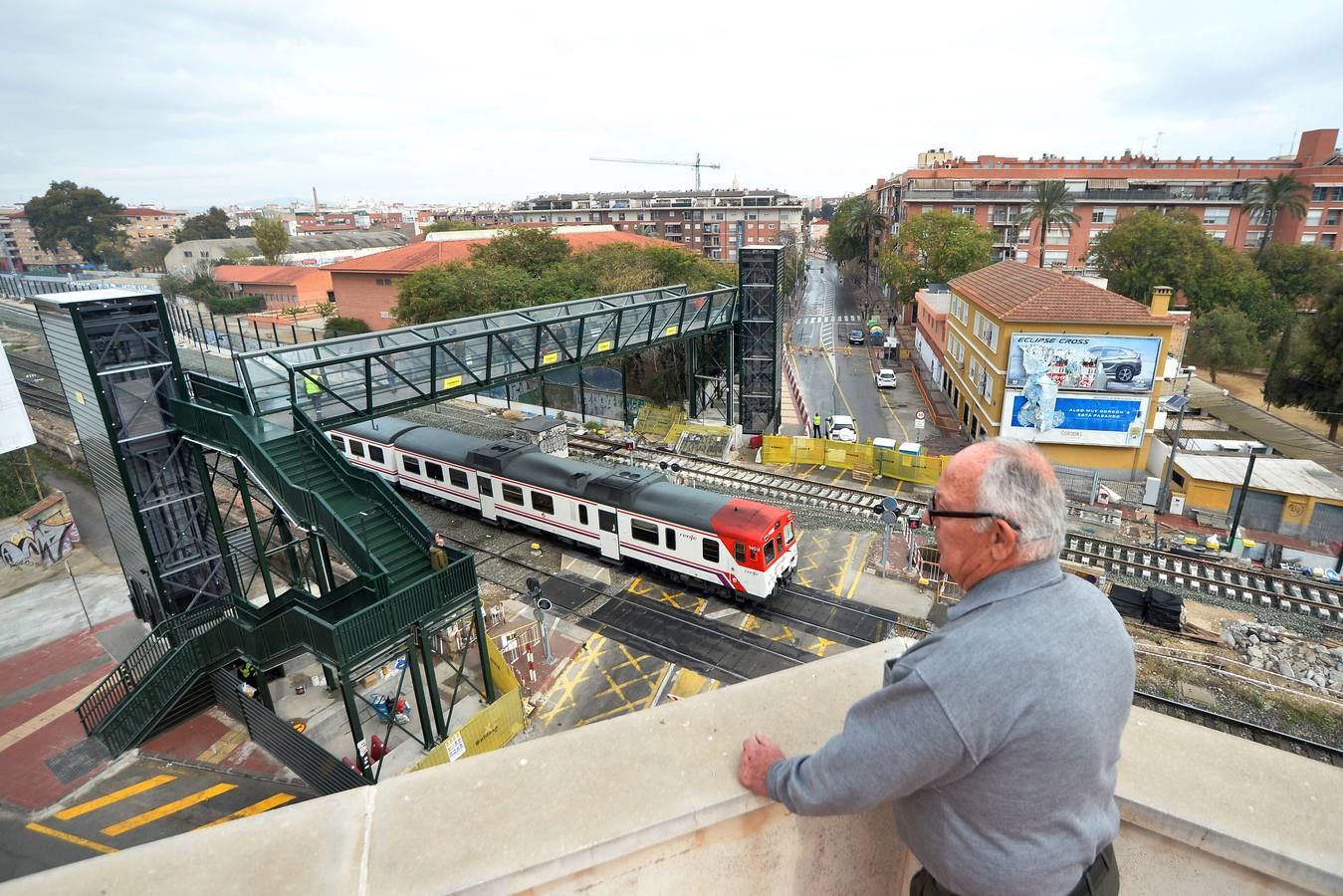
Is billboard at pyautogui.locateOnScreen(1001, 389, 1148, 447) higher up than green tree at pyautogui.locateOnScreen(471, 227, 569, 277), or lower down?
lower down

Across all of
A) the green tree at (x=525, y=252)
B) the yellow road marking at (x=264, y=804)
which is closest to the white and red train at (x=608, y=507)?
the yellow road marking at (x=264, y=804)

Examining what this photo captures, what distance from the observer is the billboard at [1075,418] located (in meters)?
25.4

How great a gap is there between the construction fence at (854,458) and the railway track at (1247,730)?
36.3 feet

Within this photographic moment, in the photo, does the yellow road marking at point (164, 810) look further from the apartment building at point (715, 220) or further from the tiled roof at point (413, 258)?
the apartment building at point (715, 220)

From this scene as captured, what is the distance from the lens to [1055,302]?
86.3 feet

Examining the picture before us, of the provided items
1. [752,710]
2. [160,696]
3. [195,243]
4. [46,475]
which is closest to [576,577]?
[160,696]

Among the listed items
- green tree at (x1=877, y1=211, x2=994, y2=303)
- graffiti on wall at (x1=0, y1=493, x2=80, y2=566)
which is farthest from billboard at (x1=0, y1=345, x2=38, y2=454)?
green tree at (x1=877, y1=211, x2=994, y2=303)

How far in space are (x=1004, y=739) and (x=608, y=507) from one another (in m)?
16.8

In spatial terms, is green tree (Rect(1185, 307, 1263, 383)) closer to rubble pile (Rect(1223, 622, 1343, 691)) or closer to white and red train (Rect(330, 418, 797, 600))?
rubble pile (Rect(1223, 622, 1343, 691))

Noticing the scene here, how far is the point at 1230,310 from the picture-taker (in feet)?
143

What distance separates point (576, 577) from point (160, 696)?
9.63m

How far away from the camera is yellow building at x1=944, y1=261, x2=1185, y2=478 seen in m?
24.7

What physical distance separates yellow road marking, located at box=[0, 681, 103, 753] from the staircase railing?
20.1ft

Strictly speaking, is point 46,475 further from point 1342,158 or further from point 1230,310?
point 1342,158
